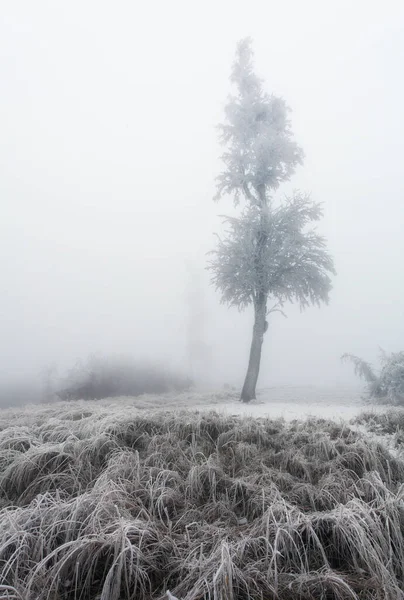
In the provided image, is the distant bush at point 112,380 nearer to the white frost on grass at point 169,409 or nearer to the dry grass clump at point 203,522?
the white frost on grass at point 169,409

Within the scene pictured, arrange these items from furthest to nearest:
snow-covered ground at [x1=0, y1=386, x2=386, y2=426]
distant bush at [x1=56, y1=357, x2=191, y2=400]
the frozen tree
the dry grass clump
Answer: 1. distant bush at [x1=56, y1=357, x2=191, y2=400]
2. the frozen tree
3. snow-covered ground at [x1=0, y1=386, x2=386, y2=426]
4. the dry grass clump

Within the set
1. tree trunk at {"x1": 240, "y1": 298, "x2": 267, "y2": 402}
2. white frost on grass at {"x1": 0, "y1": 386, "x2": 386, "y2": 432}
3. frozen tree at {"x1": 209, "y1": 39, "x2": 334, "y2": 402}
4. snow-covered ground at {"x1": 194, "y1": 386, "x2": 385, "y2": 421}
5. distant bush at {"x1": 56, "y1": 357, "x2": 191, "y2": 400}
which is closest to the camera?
white frost on grass at {"x1": 0, "y1": 386, "x2": 386, "y2": 432}

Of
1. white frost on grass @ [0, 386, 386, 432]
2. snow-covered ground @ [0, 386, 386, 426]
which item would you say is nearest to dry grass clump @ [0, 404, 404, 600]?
white frost on grass @ [0, 386, 386, 432]

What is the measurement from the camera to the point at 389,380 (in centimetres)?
1075

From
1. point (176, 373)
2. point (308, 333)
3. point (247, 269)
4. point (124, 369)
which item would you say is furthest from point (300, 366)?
point (247, 269)

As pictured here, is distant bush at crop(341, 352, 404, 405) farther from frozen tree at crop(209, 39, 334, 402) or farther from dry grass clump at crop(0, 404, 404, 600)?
dry grass clump at crop(0, 404, 404, 600)

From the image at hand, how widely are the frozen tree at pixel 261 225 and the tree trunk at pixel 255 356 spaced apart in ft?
0.12

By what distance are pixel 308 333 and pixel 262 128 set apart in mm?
49505

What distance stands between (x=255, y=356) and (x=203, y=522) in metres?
10.1

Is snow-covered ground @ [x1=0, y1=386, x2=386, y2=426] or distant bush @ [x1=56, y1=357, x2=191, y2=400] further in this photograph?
distant bush @ [x1=56, y1=357, x2=191, y2=400]

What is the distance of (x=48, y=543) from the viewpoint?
246cm

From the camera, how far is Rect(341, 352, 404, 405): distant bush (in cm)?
1028

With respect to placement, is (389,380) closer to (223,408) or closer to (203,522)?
(223,408)

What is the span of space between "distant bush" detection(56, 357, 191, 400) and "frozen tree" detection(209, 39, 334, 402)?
8912 mm
